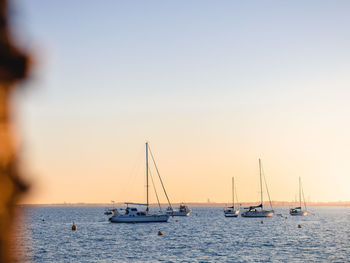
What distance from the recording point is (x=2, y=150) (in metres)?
2.54

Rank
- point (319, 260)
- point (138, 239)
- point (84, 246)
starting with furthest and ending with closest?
point (138, 239) < point (84, 246) < point (319, 260)

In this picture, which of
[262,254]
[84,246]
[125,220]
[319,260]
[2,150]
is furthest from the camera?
[125,220]

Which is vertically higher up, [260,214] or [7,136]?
[7,136]

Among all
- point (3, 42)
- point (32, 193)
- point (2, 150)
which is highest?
point (3, 42)

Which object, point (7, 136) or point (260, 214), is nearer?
point (7, 136)

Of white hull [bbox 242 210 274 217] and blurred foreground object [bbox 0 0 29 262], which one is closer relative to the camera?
blurred foreground object [bbox 0 0 29 262]

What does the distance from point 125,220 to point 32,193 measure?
12022 centimetres

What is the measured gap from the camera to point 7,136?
2.59 metres

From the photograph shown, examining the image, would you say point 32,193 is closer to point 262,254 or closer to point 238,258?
point 238,258

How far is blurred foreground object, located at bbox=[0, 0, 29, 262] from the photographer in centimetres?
258

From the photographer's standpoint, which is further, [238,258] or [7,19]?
[238,258]

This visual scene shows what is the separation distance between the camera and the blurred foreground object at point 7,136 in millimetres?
2578

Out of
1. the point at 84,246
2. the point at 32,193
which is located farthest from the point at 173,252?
the point at 32,193

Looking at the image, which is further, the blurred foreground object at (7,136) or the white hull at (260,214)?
the white hull at (260,214)
